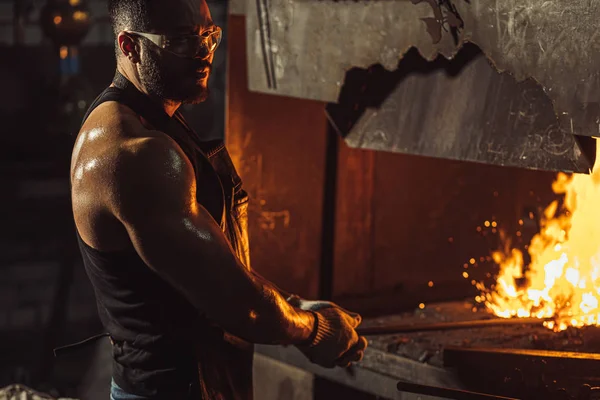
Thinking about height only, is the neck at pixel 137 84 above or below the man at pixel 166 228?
above

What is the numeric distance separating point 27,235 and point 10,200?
1.29m

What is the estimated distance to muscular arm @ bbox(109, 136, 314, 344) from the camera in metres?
2.63

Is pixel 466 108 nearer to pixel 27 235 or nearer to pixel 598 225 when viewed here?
pixel 598 225

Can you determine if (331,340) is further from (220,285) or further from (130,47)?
(130,47)

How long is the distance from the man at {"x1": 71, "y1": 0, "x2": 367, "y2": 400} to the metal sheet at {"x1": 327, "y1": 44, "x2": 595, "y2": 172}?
0.91m

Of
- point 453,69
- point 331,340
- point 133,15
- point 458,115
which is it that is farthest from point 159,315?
point 453,69

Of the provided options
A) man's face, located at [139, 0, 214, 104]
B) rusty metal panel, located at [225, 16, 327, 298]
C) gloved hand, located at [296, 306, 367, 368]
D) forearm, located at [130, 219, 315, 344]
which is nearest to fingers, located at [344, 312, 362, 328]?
gloved hand, located at [296, 306, 367, 368]

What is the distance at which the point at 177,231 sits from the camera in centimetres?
264

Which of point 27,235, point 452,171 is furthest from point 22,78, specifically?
point 452,171

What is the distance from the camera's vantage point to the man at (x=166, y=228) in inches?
104

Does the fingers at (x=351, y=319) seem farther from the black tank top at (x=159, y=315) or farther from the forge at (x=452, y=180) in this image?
the black tank top at (x=159, y=315)

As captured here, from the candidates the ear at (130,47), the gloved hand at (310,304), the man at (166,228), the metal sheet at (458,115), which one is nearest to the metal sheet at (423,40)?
the metal sheet at (458,115)

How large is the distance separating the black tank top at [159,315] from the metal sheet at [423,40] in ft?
3.25

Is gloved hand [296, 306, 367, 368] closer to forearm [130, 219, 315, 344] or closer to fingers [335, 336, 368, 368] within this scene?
fingers [335, 336, 368, 368]
